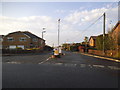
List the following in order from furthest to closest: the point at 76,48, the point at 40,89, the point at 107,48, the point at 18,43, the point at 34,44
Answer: the point at 76,48 → the point at 34,44 → the point at 18,43 → the point at 107,48 → the point at 40,89

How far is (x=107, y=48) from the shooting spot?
81.8 ft

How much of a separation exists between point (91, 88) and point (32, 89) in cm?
234

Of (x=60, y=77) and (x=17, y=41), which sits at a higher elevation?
(x=17, y=41)

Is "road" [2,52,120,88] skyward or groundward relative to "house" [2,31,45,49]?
groundward

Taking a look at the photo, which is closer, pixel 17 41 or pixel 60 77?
pixel 60 77

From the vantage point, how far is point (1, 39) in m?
47.6

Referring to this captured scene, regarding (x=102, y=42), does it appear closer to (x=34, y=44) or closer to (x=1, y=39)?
(x=34, y=44)

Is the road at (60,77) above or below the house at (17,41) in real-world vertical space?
below

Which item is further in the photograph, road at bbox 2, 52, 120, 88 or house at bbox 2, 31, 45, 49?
house at bbox 2, 31, 45, 49

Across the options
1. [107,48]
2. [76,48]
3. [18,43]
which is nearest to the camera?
[107,48]

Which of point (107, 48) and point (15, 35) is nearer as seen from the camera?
point (107, 48)

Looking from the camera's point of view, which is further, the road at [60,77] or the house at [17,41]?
the house at [17,41]

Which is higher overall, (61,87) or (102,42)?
(102,42)

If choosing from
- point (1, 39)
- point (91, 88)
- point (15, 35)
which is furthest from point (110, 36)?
point (1, 39)
